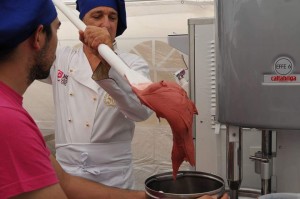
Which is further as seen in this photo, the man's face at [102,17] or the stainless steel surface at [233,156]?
the man's face at [102,17]

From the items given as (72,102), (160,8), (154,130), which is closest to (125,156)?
(72,102)

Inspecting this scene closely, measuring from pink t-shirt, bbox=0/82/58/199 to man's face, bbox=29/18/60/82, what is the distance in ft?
0.40

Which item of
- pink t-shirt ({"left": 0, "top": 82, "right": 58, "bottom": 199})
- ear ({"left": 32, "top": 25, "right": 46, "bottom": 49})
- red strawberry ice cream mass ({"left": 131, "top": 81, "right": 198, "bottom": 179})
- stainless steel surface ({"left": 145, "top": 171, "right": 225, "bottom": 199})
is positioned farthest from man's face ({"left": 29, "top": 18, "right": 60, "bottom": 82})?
stainless steel surface ({"left": 145, "top": 171, "right": 225, "bottom": 199})

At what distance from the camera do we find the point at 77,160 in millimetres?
1614

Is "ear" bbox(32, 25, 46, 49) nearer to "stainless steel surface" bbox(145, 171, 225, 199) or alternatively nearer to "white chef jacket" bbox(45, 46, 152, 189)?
"stainless steel surface" bbox(145, 171, 225, 199)

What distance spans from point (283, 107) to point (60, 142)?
3.29 ft

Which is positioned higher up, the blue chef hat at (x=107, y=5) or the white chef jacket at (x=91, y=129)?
the blue chef hat at (x=107, y=5)

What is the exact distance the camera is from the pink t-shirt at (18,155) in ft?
2.67

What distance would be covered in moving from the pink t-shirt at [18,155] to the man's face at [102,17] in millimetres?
799

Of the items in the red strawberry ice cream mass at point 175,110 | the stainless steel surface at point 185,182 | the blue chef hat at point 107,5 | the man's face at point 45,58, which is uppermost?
the blue chef hat at point 107,5

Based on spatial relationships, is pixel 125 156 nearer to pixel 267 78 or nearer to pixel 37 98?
pixel 267 78

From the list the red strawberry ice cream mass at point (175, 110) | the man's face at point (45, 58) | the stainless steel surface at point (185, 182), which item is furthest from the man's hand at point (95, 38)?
the stainless steel surface at point (185, 182)

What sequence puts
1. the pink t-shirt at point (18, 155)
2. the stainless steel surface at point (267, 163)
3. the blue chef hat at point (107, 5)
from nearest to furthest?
1. the pink t-shirt at point (18, 155)
2. the stainless steel surface at point (267, 163)
3. the blue chef hat at point (107, 5)

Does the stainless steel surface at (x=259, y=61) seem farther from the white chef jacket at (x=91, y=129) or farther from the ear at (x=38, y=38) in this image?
the white chef jacket at (x=91, y=129)
